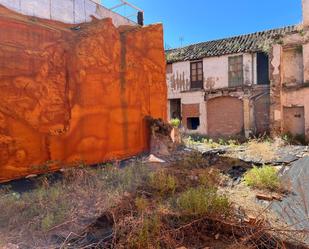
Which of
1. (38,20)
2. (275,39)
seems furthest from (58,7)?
(275,39)

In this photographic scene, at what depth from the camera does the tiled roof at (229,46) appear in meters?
16.5

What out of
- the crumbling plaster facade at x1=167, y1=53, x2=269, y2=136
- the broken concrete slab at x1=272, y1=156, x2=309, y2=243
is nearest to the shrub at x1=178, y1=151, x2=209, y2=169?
the broken concrete slab at x1=272, y1=156, x2=309, y2=243

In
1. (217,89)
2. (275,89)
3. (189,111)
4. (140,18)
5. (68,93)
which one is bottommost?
(189,111)

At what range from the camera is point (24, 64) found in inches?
230

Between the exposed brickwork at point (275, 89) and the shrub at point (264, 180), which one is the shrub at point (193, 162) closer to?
the shrub at point (264, 180)

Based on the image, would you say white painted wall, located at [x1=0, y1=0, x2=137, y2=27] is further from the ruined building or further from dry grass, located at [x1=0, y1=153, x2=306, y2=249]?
the ruined building

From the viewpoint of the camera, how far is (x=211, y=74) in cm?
1825

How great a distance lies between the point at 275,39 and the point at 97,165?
13377mm

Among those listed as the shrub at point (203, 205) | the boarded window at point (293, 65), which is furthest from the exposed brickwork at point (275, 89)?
the shrub at point (203, 205)

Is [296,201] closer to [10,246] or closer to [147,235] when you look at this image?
[147,235]

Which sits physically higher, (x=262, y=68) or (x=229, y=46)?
(x=229, y=46)

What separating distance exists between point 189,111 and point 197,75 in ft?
7.95

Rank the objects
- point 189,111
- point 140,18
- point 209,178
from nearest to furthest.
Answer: point 209,178 → point 140,18 → point 189,111

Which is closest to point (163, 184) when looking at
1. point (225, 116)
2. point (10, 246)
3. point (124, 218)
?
point (124, 218)
